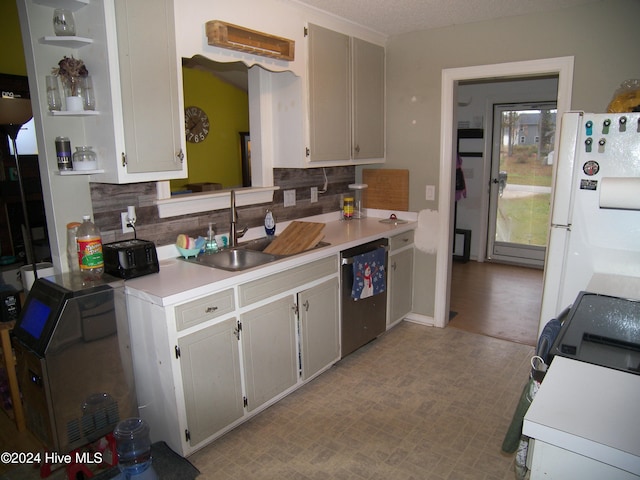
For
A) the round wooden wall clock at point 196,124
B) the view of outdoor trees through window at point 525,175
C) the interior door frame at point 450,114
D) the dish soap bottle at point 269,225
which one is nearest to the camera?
the interior door frame at point 450,114

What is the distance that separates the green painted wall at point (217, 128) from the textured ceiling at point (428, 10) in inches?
136

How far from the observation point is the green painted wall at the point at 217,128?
6094 mm

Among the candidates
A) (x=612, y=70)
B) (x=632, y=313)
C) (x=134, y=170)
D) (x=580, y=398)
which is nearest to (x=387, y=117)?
(x=612, y=70)

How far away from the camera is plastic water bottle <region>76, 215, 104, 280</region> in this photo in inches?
84.2

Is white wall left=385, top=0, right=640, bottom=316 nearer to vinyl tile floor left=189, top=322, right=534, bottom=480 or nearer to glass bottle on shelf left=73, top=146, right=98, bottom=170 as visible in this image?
vinyl tile floor left=189, top=322, right=534, bottom=480

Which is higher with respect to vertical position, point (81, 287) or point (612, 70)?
point (612, 70)

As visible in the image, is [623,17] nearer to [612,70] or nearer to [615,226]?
[612,70]

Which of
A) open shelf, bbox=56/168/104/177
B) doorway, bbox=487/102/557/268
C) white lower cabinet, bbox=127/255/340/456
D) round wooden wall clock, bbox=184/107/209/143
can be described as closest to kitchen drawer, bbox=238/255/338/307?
white lower cabinet, bbox=127/255/340/456

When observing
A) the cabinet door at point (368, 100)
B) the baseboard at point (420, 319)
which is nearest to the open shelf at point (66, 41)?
the cabinet door at point (368, 100)

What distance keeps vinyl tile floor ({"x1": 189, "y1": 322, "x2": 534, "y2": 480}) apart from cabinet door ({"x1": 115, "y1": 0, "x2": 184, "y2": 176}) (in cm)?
153

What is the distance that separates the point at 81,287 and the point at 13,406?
3.52 feet

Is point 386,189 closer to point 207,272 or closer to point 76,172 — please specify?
point 207,272

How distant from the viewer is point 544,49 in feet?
10.1

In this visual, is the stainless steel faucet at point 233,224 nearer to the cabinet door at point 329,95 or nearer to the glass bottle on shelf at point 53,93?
the cabinet door at point 329,95
